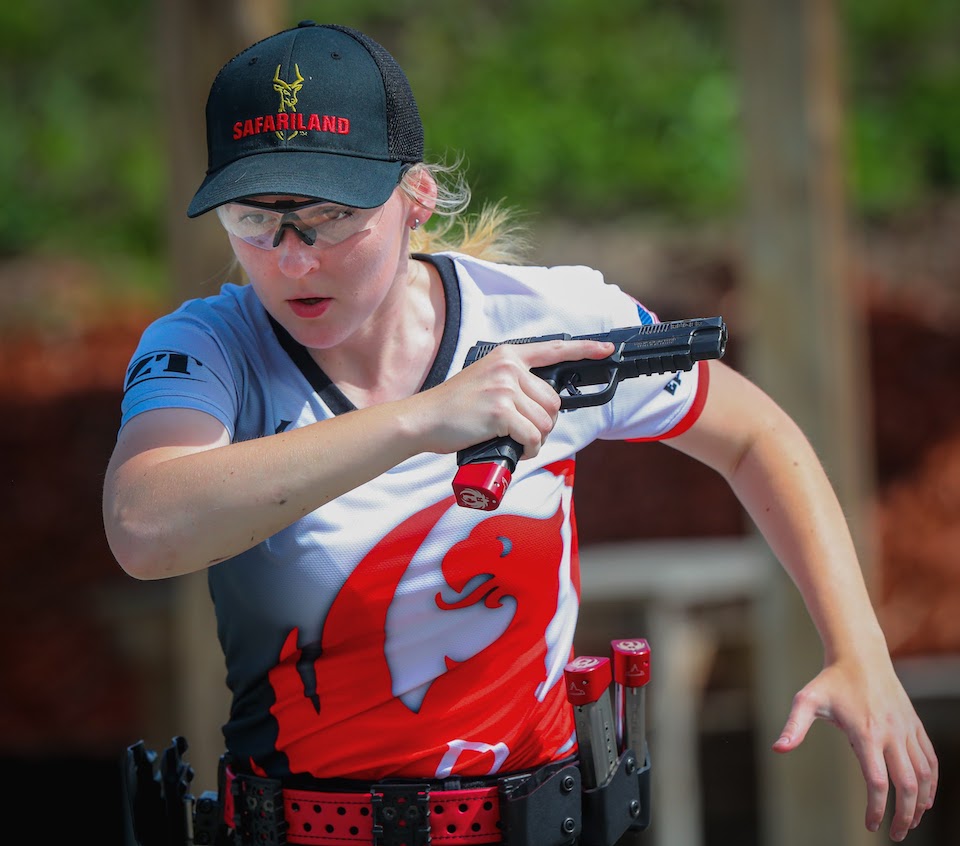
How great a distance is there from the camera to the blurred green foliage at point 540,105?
7.93 metres

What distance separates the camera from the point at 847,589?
6.82 feet

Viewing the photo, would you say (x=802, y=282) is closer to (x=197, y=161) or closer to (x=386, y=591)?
(x=197, y=161)

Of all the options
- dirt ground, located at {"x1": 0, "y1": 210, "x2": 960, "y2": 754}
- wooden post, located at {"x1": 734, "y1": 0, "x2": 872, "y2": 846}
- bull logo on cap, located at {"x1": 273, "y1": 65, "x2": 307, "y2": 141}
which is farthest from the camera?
dirt ground, located at {"x1": 0, "y1": 210, "x2": 960, "y2": 754}

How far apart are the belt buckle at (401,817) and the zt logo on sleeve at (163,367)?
656 millimetres

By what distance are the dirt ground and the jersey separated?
3910mm

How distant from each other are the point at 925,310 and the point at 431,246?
15.6ft

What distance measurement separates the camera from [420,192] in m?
1.97

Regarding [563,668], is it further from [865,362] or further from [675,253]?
[675,253]

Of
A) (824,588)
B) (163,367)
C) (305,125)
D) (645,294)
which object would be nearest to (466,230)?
(305,125)

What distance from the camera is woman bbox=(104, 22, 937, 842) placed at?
1.73 m

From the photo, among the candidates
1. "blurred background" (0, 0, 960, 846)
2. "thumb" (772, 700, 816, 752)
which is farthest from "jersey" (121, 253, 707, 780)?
"blurred background" (0, 0, 960, 846)

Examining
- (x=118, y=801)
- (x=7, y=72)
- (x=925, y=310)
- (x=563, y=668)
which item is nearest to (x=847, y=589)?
(x=563, y=668)

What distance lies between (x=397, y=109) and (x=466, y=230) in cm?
44

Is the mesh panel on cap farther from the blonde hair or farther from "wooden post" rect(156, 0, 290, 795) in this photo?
"wooden post" rect(156, 0, 290, 795)
